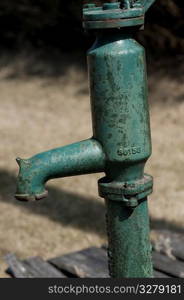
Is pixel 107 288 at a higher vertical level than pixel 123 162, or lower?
lower

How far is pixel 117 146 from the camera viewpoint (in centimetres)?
215

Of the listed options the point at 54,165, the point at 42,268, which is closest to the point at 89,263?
the point at 42,268

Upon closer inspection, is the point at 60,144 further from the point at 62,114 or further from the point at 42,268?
the point at 42,268

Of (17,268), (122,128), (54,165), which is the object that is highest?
(122,128)

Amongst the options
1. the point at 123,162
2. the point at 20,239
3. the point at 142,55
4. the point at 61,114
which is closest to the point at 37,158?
the point at 123,162

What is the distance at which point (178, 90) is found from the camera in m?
7.86

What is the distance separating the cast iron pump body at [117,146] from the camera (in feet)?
6.83

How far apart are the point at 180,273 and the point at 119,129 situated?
69.4 inches

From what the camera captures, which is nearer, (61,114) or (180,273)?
(180,273)

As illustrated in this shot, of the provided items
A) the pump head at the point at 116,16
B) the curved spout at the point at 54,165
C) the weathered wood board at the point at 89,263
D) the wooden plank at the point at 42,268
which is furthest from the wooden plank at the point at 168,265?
the pump head at the point at 116,16

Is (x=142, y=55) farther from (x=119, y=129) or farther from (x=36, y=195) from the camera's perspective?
(x=36, y=195)

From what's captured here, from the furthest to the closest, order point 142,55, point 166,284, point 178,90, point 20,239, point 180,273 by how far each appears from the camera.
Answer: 1. point 178,90
2. point 20,239
3. point 180,273
4. point 166,284
5. point 142,55

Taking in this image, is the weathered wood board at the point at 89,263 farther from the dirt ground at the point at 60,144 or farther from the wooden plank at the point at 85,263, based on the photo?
the dirt ground at the point at 60,144

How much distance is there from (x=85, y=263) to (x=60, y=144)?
2961mm
